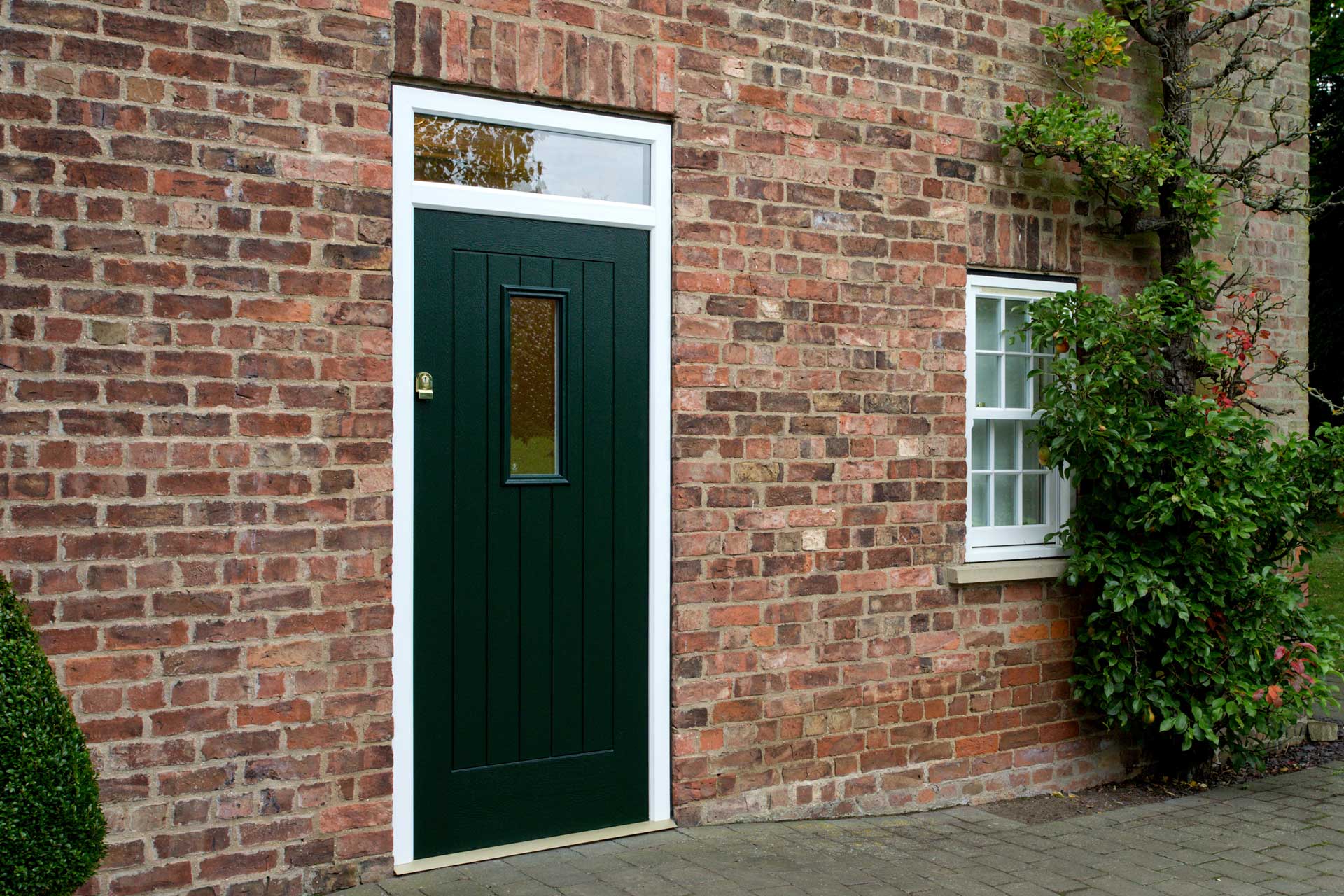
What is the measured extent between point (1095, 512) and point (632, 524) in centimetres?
274

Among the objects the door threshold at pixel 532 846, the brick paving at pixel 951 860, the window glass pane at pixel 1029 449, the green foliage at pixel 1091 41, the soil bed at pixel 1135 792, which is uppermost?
the green foliage at pixel 1091 41

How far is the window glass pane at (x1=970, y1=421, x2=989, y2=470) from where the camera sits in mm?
5820

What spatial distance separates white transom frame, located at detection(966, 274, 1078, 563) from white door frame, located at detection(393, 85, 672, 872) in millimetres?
1791

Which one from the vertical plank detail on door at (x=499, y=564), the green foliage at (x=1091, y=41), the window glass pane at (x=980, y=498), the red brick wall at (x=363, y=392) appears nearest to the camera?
the red brick wall at (x=363, y=392)

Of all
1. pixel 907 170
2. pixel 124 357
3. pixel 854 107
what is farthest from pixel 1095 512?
pixel 124 357

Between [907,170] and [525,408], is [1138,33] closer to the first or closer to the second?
[907,170]

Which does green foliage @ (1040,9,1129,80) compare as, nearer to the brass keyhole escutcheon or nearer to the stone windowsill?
the stone windowsill

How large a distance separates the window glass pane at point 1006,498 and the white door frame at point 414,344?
2158mm

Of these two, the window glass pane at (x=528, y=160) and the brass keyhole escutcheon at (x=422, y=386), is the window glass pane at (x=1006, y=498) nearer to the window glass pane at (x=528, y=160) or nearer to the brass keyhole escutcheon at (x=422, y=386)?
the window glass pane at (x=528, y=160)

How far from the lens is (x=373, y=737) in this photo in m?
4.01

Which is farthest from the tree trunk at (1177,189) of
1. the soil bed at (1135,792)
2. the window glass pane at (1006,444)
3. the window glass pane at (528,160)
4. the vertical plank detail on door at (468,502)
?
the vertical plank detail on door at (468,502)

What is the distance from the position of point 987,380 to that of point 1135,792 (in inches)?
95.9

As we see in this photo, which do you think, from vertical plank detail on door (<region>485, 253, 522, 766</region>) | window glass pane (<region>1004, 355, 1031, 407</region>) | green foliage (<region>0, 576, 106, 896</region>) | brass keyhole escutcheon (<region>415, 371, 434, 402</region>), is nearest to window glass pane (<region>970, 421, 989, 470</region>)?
window glass pane (<region>1004, 355, 1031, 407</region>)

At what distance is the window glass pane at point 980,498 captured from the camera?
5.78 metres
